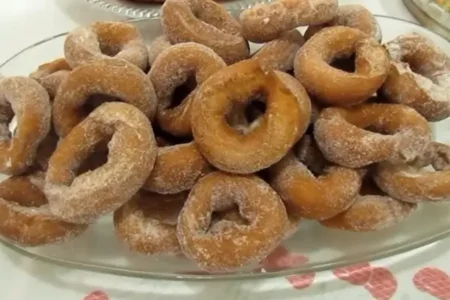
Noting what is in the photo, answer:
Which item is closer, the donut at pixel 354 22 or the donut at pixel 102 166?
the donut at pixel 102 166

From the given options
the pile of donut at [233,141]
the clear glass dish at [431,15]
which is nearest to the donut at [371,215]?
the pile of donut at [233,141]

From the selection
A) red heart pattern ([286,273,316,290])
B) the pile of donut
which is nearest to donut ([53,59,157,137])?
the pile of donut

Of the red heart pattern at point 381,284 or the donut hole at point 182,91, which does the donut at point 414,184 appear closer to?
the red heart pattern at point 381,284

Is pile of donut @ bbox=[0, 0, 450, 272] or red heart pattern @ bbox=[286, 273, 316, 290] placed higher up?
pile of donut @ bbox=[0, 0, 450, 272]

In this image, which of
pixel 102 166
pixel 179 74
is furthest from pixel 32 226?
pixel 179 74

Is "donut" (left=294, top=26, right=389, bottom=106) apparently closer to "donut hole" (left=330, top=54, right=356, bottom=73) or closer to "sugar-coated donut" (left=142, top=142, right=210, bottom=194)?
"donut hole" (left=330, top=54, right=356, bottom=73)

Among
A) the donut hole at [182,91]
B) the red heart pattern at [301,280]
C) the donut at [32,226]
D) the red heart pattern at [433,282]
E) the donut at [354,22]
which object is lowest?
the red heart pattern at [301,280]
